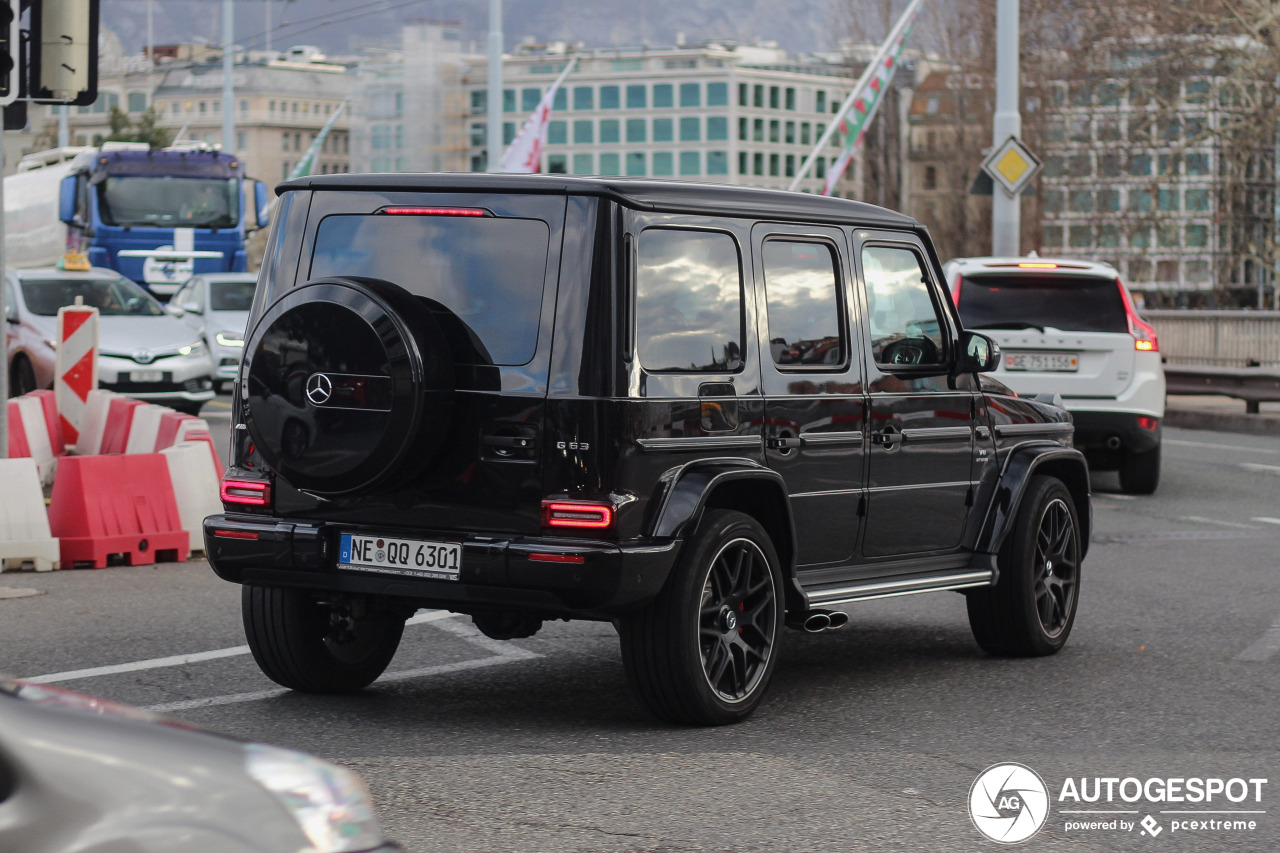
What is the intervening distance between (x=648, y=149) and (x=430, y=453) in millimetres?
177181

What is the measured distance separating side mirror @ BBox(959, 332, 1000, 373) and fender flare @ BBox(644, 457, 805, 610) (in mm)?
1360

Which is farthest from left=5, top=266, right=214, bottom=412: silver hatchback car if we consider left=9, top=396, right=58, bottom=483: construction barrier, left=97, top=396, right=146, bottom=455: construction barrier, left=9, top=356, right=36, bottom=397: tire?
left=9, top=396, right=58, bottom=483: construction barrier

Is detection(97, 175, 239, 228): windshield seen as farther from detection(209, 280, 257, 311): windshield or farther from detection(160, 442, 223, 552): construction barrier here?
detection(160, 442, 223, 552): construction barrier

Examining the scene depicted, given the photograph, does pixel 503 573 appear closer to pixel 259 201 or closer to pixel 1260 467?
pixel 1260 467

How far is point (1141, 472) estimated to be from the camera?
1495 centimetres

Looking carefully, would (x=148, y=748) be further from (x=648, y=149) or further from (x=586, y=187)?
(x=648, y=149)

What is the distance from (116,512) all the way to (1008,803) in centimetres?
653

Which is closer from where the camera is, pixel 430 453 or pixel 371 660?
pixel 430 453

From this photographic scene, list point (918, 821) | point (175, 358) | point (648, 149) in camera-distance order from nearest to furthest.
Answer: point (918, 821), point (175, 358), point (648, 149)

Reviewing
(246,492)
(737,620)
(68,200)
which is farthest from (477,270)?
(68,200)

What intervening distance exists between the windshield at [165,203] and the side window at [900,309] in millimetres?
27200

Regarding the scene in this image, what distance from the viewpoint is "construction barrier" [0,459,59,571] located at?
33.4ft

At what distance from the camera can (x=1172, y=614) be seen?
29.6ft

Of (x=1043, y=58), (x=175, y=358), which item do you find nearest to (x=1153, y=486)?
(x=175, y=358)
